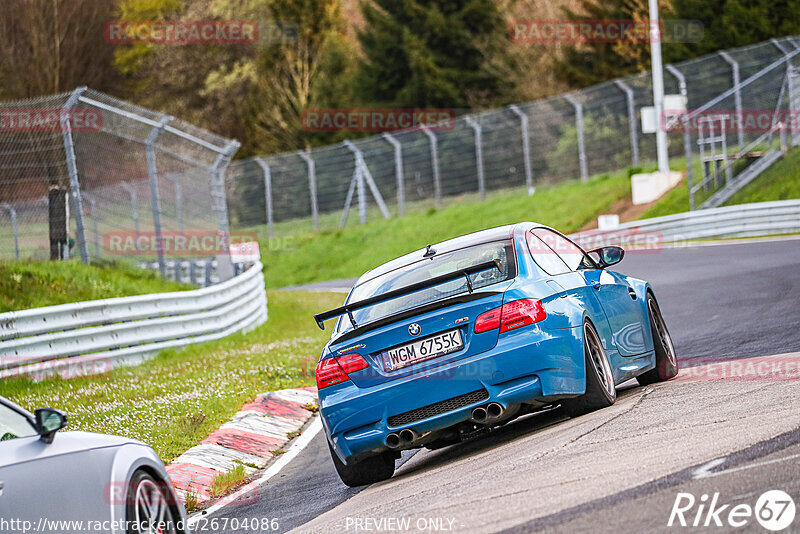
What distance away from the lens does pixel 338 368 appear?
25.4 ft

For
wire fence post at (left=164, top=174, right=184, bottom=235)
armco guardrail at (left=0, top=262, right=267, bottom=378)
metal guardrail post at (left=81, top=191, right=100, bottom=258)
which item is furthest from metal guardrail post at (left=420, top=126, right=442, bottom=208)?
armco guardrail at (left=0, top=262, right=267, bottom=378)

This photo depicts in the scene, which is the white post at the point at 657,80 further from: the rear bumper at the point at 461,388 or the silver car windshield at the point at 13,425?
the silver car windshield at the point at 13,425

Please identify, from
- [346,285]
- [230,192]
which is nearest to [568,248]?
[346,285]

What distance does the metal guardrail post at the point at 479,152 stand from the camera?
37.1 m

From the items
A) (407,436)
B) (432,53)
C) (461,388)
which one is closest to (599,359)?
(461,388)

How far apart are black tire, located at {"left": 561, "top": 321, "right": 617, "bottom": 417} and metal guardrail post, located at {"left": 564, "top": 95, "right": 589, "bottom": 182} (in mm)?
26961

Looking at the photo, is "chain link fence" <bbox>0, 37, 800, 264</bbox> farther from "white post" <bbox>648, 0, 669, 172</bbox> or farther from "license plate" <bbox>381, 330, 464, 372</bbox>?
"license plate" <bbox>381, 330, 464, 372</bbox>

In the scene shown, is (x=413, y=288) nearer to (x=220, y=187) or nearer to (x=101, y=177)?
(x=220, y=187)

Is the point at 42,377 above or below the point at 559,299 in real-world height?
below

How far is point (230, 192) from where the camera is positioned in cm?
4103

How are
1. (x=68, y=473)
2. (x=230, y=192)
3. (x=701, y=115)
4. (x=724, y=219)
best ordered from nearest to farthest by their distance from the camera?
(x=68, y=473), (x=724, y=219), (x=701, y=115), (x=230, y=192)

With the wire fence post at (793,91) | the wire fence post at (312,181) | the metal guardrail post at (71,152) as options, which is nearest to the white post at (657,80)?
the wire fence post at (793,91)

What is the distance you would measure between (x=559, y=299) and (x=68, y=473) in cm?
372

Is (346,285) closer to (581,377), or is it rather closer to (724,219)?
(724,219)
